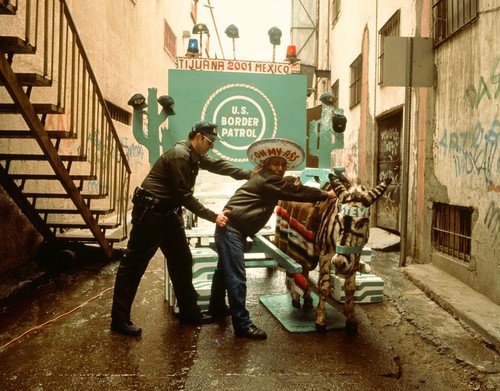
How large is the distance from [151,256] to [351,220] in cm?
204

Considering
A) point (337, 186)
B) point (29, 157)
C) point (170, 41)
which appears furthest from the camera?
point (170, 41)

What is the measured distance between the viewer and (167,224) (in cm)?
478

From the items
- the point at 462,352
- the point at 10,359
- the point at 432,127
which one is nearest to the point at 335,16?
the point at 432,127

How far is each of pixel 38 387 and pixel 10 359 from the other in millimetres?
702

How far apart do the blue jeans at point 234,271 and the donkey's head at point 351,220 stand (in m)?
0.93

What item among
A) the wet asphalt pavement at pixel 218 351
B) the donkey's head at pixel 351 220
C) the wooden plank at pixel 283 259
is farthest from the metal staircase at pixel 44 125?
the donkey's head at pixel 351 220

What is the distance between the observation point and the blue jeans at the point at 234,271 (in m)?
4.57

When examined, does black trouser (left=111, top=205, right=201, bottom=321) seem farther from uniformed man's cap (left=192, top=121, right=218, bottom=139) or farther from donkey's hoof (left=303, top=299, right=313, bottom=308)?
donkey's hoof (left=303, top=299, right=313, bottom=308)

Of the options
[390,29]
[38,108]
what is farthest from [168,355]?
[390,29]

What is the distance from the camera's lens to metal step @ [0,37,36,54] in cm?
436

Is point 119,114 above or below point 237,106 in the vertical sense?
above

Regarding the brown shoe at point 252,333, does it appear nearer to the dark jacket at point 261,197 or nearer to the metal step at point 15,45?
the dark jacket at point 261,197

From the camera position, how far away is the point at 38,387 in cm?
351

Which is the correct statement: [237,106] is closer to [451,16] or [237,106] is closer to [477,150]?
[477,150]
